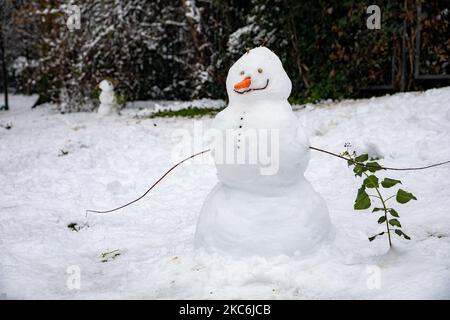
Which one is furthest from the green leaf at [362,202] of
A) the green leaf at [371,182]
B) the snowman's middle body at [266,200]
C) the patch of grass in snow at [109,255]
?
the patch of grass in snow at [109,255]

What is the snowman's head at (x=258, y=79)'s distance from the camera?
265cm

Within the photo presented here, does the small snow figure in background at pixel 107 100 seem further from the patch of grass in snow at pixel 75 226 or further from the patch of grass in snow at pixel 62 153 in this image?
the patch of grass in snow at pixel 75 226

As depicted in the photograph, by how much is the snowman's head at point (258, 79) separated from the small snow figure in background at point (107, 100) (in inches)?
263

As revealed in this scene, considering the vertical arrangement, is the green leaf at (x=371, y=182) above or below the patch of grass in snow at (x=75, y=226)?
above

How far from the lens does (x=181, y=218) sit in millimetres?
3939

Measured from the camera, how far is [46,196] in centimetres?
461

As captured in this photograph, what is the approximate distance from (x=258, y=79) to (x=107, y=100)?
702cm

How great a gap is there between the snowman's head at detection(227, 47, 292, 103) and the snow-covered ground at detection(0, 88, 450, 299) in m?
1.02

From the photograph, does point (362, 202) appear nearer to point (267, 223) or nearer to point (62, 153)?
point (267, 223)

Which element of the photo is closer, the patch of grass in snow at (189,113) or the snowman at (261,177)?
the snowman at (261,177)

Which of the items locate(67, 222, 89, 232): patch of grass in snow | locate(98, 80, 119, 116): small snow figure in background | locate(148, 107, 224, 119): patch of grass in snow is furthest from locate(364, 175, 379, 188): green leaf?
locate(98, 80, 119, 116): small snow figure in background

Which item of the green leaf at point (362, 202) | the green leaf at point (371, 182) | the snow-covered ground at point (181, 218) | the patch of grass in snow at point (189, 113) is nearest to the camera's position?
the snow-covered ground at point (181, 218)

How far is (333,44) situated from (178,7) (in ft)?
16.9

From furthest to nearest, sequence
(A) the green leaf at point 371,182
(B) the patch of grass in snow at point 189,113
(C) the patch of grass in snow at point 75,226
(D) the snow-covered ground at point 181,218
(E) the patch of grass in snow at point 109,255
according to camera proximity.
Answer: (B) the patch of grass in snow at point 189,113, (C) the patch of grass in snow at point 75,226, (E) the patch of grass in snow at point 109,255, (A) the green leaf at point 371,182, (D) the snow-covered ground at point 181,218
